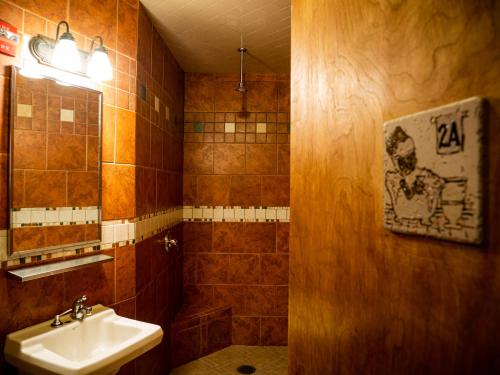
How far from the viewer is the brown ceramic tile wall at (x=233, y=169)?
298 cm

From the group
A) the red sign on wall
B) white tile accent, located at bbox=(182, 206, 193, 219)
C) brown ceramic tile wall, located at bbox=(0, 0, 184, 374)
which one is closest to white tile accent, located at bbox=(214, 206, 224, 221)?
white tile accent, located at bbox=(182, 206, 193, 219)

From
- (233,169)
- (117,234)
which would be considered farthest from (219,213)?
(117,234)

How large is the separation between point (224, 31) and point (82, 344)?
2.17 meters

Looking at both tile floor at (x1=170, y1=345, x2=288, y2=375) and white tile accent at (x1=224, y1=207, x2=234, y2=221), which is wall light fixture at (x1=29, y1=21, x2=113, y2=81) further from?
tile floor at (x1=170, y1=345, x2=288, y2=375)

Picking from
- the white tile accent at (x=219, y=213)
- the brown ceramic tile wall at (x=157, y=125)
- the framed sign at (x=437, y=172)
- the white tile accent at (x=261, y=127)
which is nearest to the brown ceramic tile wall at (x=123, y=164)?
the brown ceramic tile wall at (x=157, y=125)

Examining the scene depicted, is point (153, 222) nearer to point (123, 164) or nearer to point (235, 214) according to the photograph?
point (123, 164)

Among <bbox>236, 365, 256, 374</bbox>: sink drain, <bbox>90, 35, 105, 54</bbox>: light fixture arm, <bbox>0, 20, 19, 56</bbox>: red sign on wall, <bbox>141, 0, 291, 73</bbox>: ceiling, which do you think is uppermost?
<bbox>141, 0, 291, 73</bbox>: ceiling

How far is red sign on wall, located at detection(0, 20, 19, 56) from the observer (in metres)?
1.21

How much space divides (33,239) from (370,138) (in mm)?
1466

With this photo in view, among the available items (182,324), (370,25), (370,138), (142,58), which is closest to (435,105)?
A: (370,138)

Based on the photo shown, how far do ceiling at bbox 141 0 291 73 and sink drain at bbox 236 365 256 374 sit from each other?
2729mm

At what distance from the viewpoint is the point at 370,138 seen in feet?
2.13

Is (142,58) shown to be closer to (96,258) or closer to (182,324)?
(96,258)

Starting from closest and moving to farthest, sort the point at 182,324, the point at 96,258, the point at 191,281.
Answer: the point at 96,258 → the point at 182,324 → the point at 191,281
